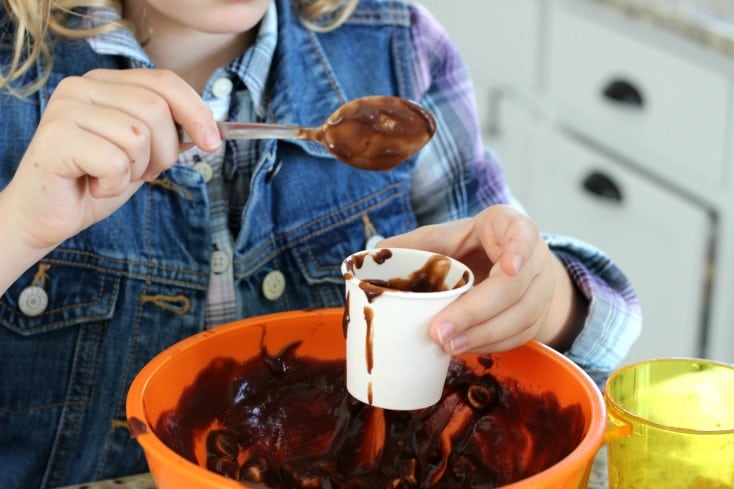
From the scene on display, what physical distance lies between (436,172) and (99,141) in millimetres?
538

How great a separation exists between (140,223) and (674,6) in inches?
50.1

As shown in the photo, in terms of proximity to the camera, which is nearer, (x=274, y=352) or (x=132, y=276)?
(x=274, y=352)

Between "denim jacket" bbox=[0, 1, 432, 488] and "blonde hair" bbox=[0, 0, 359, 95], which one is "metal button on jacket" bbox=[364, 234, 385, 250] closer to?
"denim jacket" bbox=[0, 1, 432, 488]

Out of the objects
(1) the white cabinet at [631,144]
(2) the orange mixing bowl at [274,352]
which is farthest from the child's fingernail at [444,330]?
(1) the white cabinet at [631,144]

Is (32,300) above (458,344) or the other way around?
the other way around

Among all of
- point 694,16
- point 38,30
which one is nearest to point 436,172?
point 38,30

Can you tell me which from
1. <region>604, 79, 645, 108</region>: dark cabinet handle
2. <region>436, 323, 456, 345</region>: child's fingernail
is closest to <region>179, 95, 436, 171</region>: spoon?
<region>436, 323, 456, 345</region>: child's fingernail

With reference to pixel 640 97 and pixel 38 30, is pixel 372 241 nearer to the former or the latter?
pixel 38 30

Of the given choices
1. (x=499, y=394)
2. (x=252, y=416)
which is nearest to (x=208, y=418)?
(x=252, y=416)

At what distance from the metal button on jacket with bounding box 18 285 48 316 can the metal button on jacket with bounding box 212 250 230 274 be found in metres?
0.18

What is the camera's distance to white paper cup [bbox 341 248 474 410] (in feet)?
2.60

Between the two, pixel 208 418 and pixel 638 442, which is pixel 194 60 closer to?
pixel 208 418

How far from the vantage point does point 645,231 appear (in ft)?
7.10

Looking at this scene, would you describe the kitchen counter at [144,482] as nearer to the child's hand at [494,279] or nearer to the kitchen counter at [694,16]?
the child's hand at [494,279]
